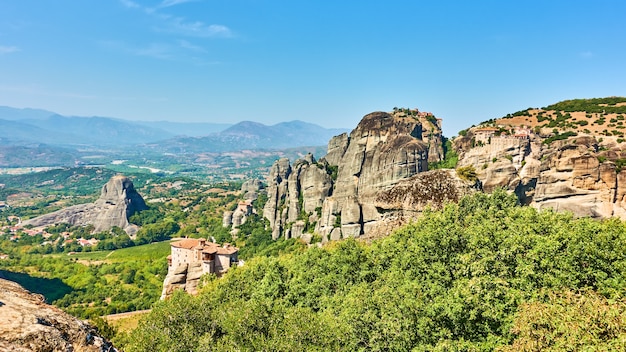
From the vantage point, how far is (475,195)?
109 feet

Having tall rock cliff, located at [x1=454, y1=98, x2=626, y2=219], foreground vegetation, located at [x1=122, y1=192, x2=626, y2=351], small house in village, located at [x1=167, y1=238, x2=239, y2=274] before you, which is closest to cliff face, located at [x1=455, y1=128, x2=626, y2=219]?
tall rock cliff, located at [x1=454, y1=98, x2=626, y2=219]

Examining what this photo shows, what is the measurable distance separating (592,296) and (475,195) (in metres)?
20.1

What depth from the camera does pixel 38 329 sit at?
5.55 m

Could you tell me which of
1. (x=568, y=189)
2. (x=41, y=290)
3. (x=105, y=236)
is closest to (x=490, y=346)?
(x=568, y=189)

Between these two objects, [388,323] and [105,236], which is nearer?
[388,323]

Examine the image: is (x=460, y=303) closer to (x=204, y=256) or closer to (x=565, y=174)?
(x=565, y=174)

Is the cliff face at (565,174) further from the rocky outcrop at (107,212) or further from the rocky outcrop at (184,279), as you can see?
the rocky outcrop at (107,212)

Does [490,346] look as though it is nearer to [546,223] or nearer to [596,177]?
[546,223]

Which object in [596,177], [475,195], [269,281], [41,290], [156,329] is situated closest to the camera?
[156,329]

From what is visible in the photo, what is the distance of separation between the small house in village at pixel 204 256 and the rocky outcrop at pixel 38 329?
42157 mm

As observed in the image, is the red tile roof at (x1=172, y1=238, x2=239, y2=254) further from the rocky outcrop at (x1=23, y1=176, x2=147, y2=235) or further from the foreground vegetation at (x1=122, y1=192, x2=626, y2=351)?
the rocky outcrop at (x1=23, y1=176, x2=147, y2=235)

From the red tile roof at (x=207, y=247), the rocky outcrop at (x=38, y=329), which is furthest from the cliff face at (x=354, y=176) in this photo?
the rocky outcrop at (x=38, y=329)

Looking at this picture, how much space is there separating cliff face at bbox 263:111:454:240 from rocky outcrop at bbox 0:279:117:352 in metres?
44.2

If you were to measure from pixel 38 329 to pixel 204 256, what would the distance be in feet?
147
